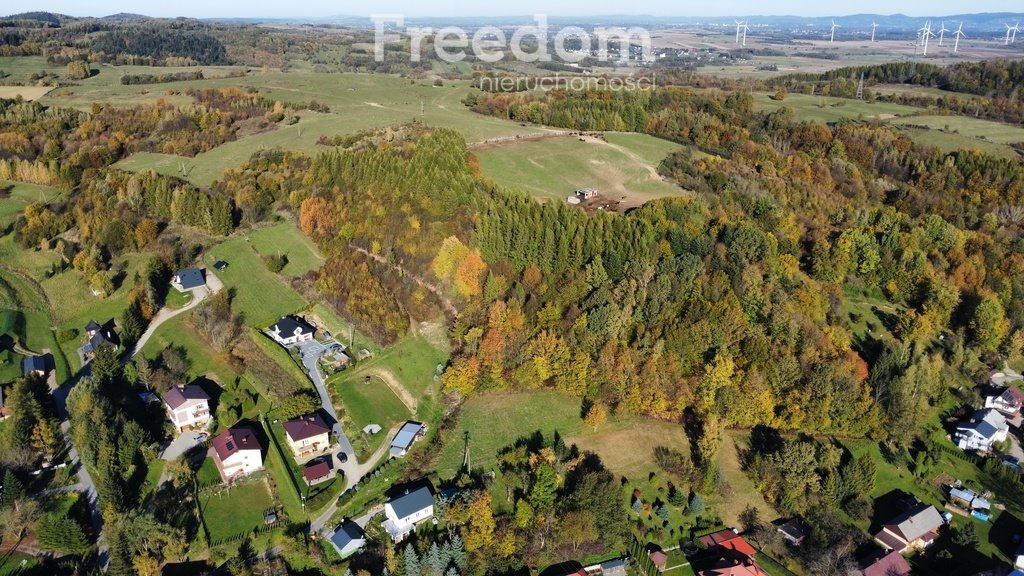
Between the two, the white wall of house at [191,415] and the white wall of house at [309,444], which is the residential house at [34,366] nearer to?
the white wall of house at [191,415]

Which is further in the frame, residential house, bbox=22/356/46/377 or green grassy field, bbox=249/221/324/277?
green grassy field, bbox=249/221/324/277

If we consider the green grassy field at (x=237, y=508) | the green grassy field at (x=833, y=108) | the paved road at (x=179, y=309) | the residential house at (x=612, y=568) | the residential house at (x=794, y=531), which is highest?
the green grassy field at (x=833, y=108)

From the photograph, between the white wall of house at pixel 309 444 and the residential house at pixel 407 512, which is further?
the white wall of house at pixel 309 444

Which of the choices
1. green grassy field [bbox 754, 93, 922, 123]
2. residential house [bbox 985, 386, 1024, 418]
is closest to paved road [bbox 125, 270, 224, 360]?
residential house [bbox 985, 386, 1024, 418]

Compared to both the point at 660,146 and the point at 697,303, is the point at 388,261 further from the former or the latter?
the point at 660,146

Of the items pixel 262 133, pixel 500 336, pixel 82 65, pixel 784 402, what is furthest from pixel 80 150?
pixel 784 402

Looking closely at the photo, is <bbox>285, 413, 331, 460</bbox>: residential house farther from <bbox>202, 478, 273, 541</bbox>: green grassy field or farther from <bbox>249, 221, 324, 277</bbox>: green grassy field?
<bbox>249, 221, 324, 277</bbox>: green grassy field

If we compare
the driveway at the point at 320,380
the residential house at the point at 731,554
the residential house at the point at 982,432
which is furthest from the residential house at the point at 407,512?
the residential house at the point at 982,432
